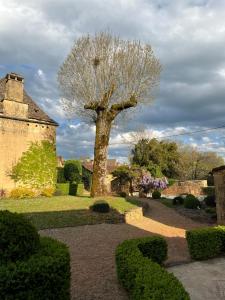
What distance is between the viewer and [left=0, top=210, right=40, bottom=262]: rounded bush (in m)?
5.12

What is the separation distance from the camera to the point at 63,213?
16.4 metres

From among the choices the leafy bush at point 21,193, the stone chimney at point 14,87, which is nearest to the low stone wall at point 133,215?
the leafy bush at point 21,193

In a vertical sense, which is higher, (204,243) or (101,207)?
(101,207)

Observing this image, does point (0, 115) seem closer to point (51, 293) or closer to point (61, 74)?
point (61, 74)

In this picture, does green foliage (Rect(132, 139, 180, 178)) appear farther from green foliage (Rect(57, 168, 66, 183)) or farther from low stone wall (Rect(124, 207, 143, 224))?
low stone wall (Rect(124, 207, 143, 224))

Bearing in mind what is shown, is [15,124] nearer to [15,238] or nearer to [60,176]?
[60,176]

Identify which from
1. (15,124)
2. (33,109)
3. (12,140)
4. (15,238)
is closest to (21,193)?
(12,140)

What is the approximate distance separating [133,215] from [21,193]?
365 inches

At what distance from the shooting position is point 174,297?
4.72 metres

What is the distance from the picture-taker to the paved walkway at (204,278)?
6883 millimetres

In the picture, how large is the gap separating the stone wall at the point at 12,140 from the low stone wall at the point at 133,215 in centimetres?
1013

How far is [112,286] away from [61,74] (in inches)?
763

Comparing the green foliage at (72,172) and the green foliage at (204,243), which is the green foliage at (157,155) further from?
the green foliage at (204,243)

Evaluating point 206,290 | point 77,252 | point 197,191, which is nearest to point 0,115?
point 77,252
